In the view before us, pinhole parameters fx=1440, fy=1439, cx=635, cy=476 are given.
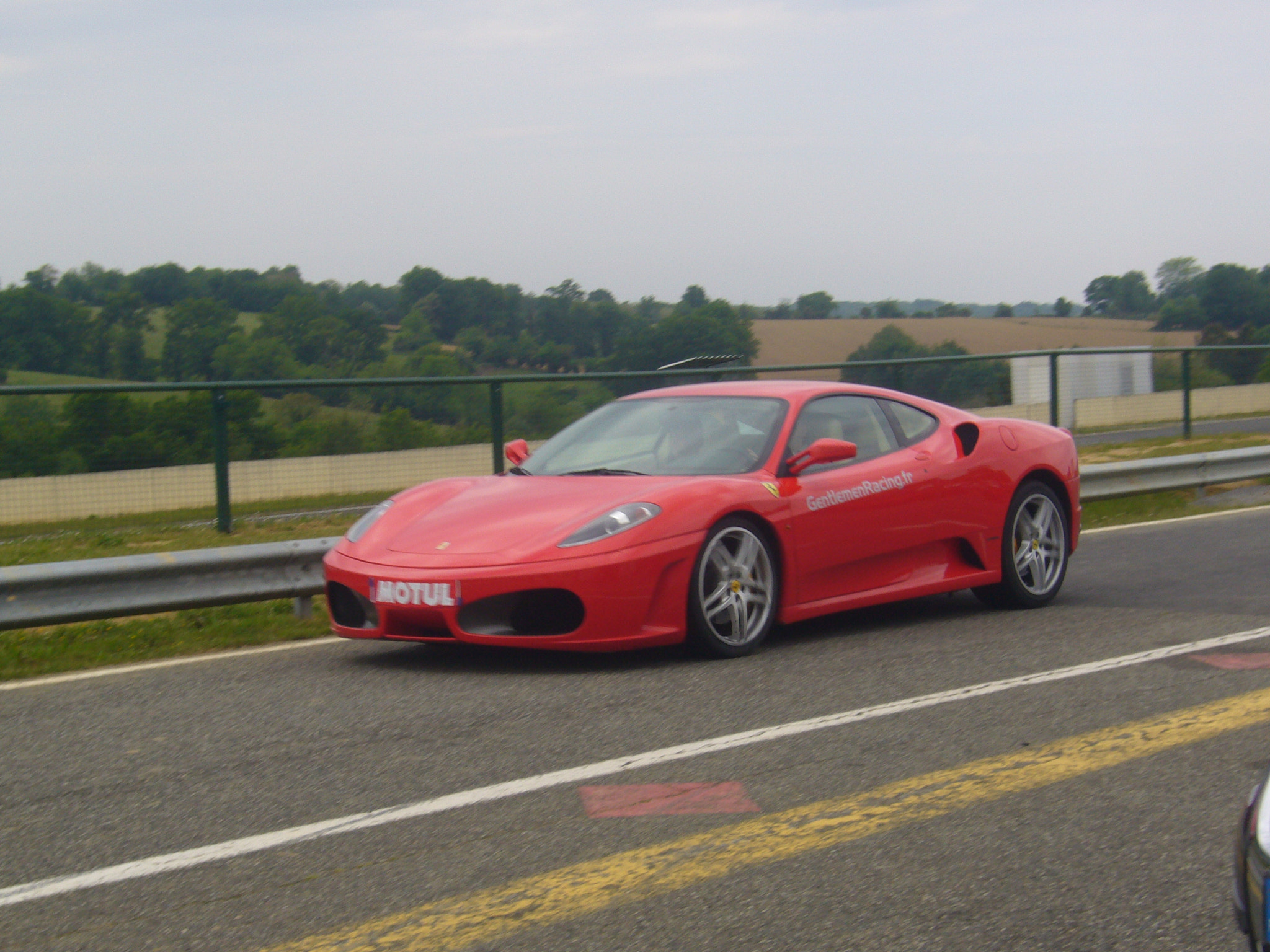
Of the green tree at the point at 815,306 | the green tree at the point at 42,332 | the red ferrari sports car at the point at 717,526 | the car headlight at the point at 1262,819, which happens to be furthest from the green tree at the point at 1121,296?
the car headlight at the point at 1262,819

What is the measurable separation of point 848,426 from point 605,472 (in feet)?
4.19

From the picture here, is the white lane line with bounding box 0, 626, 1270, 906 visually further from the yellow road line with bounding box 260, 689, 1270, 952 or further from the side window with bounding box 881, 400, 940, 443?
the side window with bounding box 881, 400, 940, 443

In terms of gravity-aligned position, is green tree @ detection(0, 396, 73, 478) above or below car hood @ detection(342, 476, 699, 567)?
above

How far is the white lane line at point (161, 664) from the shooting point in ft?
20.5

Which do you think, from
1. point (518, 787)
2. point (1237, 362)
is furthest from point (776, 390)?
point (1237, 362)

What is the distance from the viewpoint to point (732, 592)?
245 inches

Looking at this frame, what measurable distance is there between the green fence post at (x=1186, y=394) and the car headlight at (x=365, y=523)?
14.7 metres

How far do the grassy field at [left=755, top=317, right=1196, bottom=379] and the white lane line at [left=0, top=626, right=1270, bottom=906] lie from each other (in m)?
9.80

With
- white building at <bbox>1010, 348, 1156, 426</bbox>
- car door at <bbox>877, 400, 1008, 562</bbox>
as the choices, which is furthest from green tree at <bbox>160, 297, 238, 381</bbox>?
white building at <bbox>1010, 348, 1156, 426</bbox>

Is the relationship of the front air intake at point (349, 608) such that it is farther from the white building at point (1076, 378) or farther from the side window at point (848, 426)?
the white building at point (1076, 378)

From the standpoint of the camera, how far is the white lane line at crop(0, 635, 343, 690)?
6.24 metres

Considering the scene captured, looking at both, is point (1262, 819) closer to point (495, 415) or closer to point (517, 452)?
point (517, 452)

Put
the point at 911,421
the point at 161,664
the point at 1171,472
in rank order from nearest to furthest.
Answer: the point at 161,664, the point at 911,421, the point at 1171,472

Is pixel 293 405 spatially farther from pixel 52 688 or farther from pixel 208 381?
pixel 52 688
